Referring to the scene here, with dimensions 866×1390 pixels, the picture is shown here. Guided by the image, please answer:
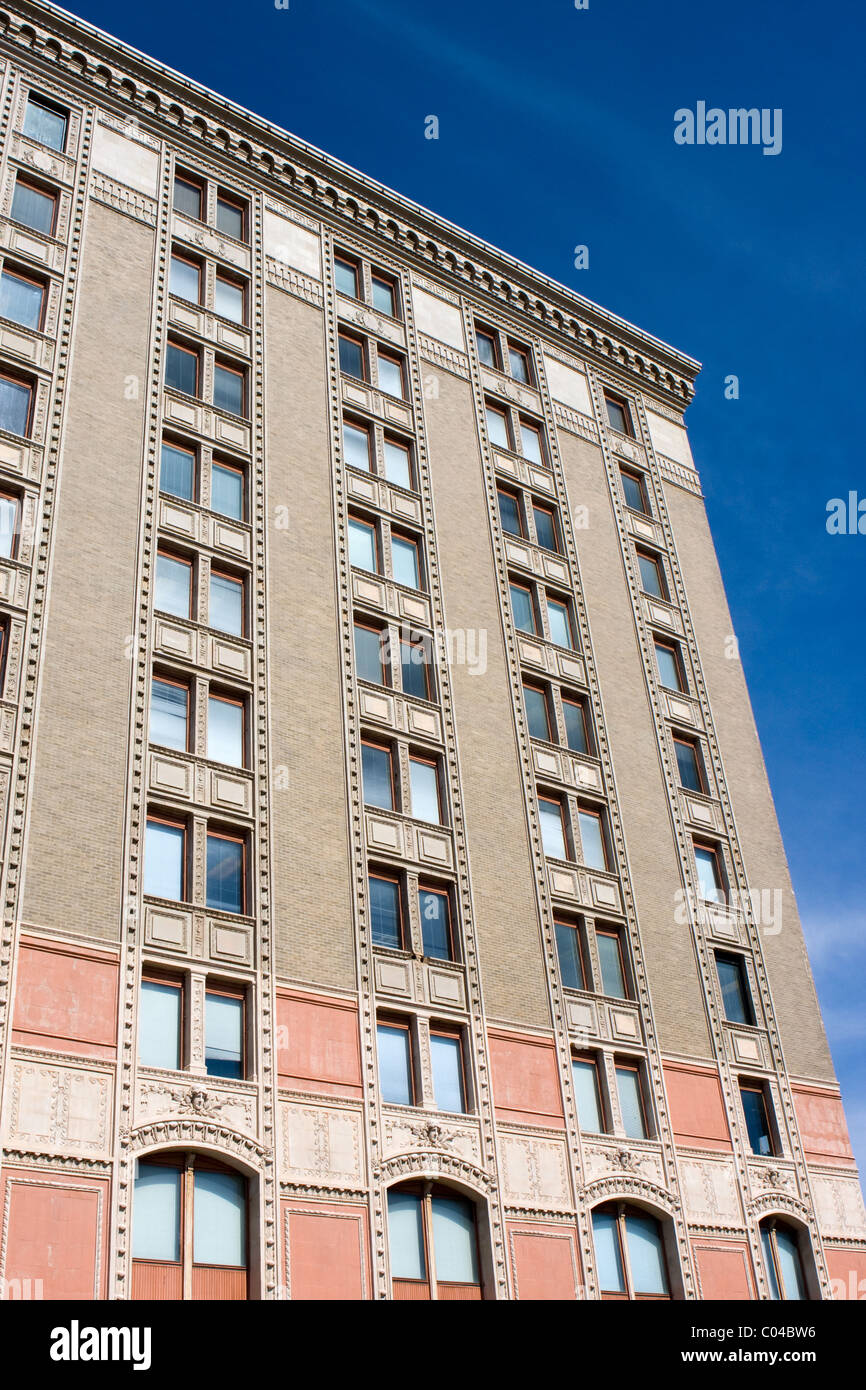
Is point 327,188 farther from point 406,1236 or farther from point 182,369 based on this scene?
point 406,1236

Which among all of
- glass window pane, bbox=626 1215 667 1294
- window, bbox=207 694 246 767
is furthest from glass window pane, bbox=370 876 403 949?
glass window pane, bbox=626 1215 667 1294

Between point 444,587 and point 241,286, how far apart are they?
1115cm

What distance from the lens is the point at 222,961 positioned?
89.2ft

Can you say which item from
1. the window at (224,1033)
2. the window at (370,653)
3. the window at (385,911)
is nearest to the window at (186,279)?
the window at (370,653)

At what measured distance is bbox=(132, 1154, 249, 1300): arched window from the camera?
2352 cm

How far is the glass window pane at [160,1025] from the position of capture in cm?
2559

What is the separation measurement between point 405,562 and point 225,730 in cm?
922

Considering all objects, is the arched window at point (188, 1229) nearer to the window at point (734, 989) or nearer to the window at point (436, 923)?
the window at point (436, 923)

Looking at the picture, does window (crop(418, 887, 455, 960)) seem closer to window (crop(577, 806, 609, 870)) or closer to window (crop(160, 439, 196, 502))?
window (crop(577, 806, 609, 870))

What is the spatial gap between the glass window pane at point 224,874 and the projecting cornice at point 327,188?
23927 mm

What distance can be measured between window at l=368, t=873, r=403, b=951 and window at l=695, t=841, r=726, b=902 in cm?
1043
